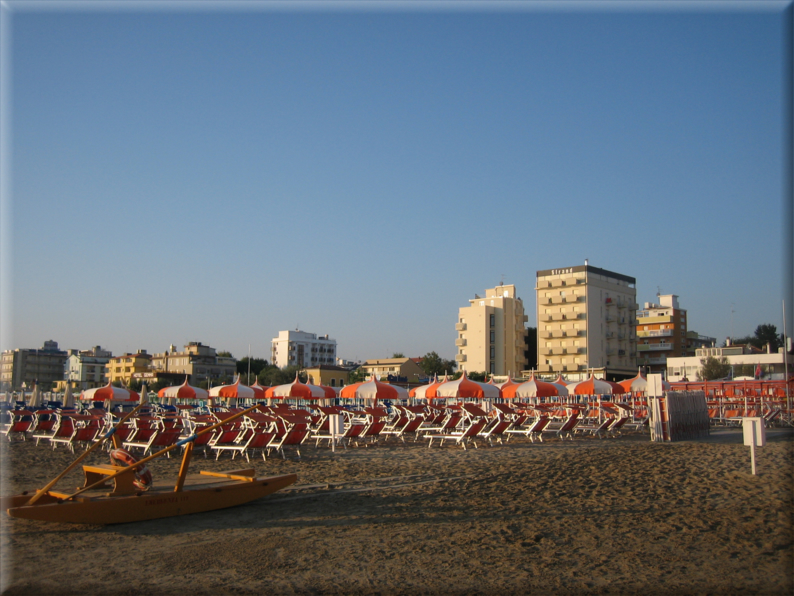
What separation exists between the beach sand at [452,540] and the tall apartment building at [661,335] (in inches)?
3089

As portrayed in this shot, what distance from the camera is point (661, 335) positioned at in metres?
85.2

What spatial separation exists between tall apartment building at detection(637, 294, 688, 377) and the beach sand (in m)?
78.5

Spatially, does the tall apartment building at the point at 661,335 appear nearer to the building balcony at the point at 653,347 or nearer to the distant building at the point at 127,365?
the building balcony at the point at 653,347

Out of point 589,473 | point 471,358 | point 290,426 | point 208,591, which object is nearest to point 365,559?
point 208,591

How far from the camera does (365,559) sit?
19.4ft

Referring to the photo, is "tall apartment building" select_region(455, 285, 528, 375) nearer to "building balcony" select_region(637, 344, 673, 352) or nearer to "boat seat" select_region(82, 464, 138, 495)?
"building balcony" select_region(637, 344, 673, 352)

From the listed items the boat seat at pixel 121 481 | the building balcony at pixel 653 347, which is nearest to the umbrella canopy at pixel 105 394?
the boat seat at pixel 121 481

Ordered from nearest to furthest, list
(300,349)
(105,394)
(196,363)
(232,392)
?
(105,394)
(232,392)
(196,363)
(300,349)

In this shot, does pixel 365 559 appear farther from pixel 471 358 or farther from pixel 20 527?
A: pixel 471 358

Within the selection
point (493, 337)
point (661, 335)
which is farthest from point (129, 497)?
point (661, 335)

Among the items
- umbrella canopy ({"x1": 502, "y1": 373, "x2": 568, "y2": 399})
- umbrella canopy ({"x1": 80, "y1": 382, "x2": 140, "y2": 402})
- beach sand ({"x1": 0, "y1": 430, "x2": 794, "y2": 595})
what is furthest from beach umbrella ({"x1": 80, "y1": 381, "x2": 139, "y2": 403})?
umbrella canopy ({"x1": 502, "y1": 373, "x2": 568, "y2": 399})

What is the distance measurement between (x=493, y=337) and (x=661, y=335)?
25601 millimetres

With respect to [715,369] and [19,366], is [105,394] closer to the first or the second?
[19,366]

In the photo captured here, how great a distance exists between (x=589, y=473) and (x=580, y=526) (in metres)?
3.62
